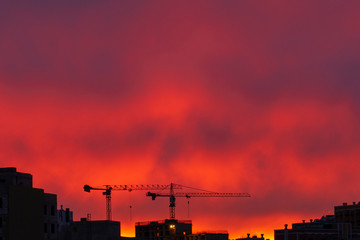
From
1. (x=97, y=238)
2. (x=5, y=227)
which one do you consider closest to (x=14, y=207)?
(x=5, y=227)

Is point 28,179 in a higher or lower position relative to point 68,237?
higher

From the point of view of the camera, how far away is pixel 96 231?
18488cm

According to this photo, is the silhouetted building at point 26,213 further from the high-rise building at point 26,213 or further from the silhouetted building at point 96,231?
the silhouetted building at point 96,231

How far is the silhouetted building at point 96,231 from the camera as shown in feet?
606

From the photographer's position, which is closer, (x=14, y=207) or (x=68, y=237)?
(x=14, y=207)

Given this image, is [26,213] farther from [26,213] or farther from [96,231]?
[96,231]

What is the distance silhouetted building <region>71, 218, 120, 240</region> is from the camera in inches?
7269

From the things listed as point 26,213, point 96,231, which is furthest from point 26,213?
point 96,231

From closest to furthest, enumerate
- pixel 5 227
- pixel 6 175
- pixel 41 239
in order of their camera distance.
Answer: pixel 5 227
pixel 41 239
pixel 6 175

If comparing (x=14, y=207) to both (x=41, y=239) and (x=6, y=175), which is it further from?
(x=6, y=175)

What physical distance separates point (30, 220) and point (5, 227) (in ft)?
22.8

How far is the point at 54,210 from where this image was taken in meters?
163

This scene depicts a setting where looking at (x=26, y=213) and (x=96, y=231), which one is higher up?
(x=26, y=213)

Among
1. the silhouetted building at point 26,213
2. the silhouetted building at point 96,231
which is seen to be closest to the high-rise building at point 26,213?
the silhouetted building at point 26,213
